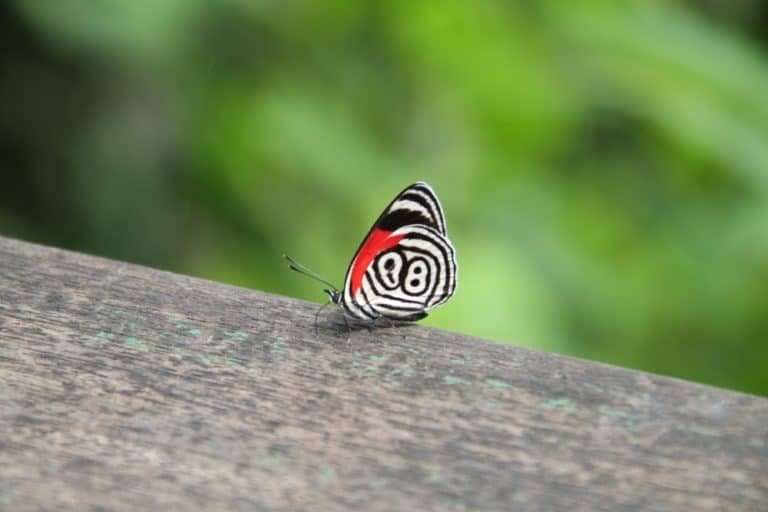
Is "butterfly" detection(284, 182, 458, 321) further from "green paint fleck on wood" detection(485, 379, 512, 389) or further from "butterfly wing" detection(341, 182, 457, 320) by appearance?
"green paint fleck on wood" detection(485, 379, 512, 389)

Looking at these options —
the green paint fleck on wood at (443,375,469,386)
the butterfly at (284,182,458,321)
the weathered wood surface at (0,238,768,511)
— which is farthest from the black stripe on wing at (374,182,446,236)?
the green paint fleck on wood at (443,375,469,386)

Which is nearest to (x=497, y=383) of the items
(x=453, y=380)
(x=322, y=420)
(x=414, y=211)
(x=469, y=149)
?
(x=453, y=380)

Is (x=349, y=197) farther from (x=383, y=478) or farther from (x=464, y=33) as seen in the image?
(x=383, y=478)

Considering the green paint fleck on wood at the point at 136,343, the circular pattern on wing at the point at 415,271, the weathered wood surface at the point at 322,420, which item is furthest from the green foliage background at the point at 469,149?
the green paint fleck on wood at the point at 136,343

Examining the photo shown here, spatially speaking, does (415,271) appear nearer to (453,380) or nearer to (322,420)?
(453,380)

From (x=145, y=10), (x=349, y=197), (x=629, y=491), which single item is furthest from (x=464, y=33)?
(x=629, y=491)
